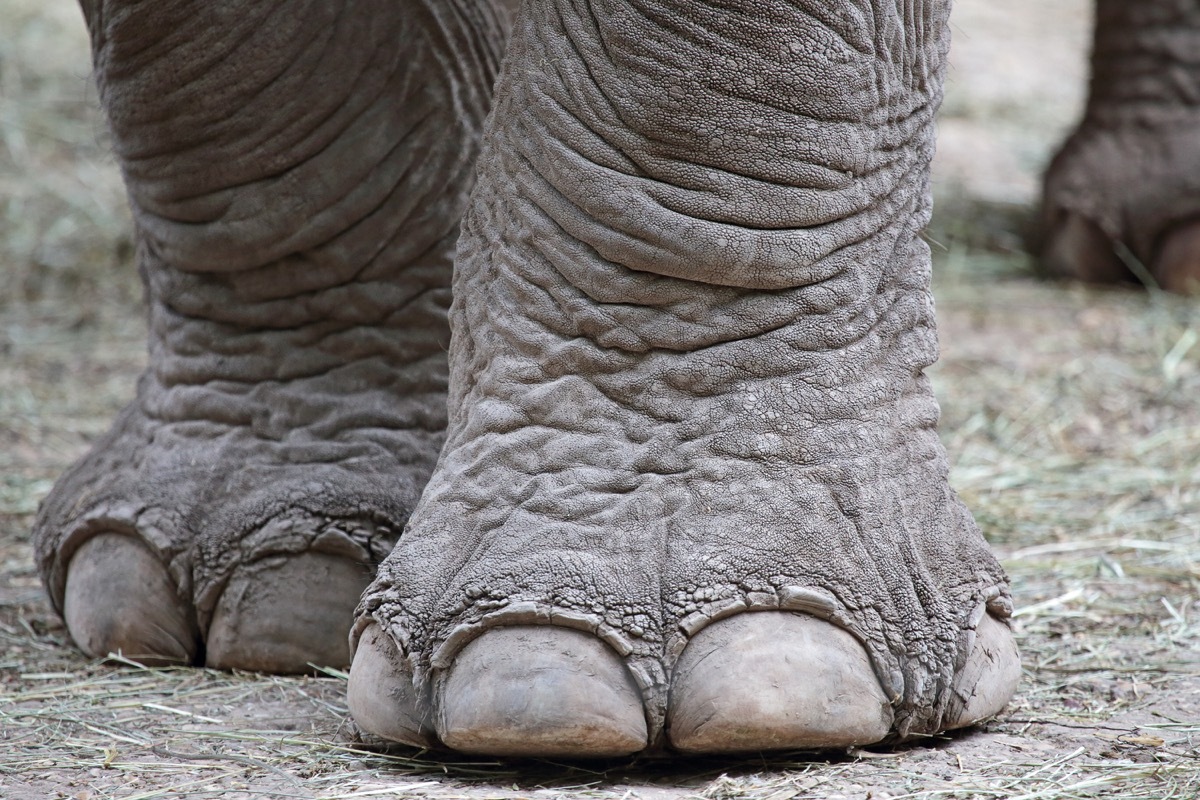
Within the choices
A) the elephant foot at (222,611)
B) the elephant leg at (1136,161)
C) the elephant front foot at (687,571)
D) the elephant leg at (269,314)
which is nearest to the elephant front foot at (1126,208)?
the elephant leg at (1136,161)

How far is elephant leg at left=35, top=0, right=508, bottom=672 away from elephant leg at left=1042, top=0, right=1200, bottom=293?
203 cm

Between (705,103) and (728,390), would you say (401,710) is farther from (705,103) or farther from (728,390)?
(705,103)

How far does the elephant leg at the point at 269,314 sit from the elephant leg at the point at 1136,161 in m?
2.03

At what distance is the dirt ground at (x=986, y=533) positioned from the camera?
1.23 meters

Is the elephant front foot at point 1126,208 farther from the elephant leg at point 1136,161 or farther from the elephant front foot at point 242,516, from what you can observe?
the elephant front foot at point 242,516

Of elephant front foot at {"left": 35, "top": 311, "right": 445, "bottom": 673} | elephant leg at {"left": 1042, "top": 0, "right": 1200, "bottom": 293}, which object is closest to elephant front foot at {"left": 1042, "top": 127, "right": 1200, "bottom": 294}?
elephant leg at {"left": 1042, "top": 0, "right": 1200, "bottom": 293}

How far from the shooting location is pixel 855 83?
134cm

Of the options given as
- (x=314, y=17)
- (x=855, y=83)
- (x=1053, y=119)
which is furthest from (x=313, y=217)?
(x=1053, y=119)

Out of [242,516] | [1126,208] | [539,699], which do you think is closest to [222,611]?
[242,516]

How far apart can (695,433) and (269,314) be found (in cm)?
64

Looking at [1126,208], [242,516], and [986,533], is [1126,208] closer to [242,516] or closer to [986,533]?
[986,533]

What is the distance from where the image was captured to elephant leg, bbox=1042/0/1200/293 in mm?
3430

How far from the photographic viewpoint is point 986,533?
2.12 m

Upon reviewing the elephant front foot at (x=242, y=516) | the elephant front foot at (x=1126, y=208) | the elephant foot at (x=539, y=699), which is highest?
the elephant front foot at (x=1126, y=208)
